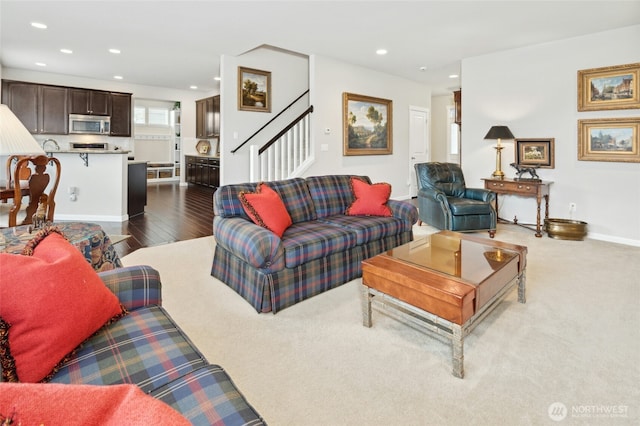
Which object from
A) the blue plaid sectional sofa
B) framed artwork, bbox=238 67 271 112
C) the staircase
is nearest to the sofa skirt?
the blue plaid sectional sofa

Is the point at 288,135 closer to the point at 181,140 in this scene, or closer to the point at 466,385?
the point at 466,385

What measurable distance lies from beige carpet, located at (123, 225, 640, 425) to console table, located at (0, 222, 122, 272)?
671mm

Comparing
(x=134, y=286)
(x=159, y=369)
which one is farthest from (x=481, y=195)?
(x=159, y=369)

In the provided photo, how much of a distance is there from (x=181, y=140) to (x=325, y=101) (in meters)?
5.75

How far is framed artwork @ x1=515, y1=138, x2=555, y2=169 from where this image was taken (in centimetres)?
498

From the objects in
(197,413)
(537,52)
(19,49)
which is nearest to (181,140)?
(19,49)

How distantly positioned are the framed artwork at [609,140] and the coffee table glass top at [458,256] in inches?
115

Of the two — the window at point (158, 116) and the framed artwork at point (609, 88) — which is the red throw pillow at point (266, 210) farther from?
the window at point (158, 116)

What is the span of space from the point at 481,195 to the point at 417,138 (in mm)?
3397

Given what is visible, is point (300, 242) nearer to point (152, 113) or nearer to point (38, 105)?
point (38, 105)

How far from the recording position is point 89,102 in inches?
312

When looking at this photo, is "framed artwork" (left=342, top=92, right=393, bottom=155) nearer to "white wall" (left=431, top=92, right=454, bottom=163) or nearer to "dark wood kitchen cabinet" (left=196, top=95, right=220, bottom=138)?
"white wall" (left=431, top=92, right=454, bottom=163)

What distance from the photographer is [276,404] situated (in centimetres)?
162

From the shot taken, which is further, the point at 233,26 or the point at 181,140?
the point at 181,140
